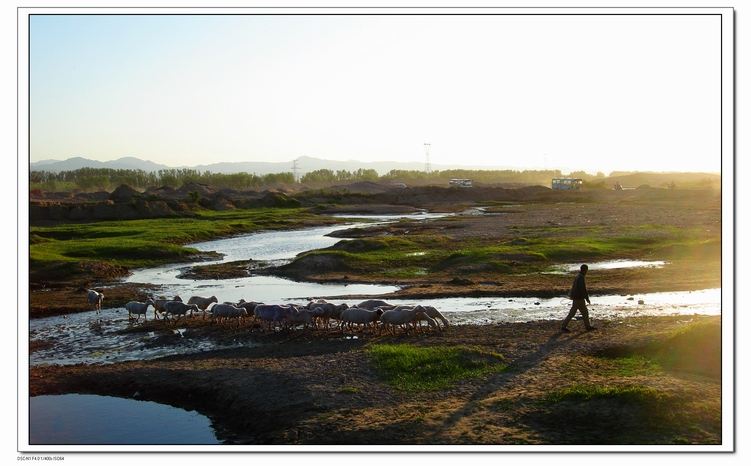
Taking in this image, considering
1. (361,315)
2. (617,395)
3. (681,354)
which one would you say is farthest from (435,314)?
(617,395)

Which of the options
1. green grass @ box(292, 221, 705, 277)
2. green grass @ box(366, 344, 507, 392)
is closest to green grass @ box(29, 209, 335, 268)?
green grass @ box(292, 221, 705, 277)

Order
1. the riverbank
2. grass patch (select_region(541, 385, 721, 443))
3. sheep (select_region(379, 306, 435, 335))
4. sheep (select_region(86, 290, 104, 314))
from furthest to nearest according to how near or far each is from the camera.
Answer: sheep (select_region(86, 290, 104, 314))
sheep (select_region(379, 306, 435, 335))
the riverbank
grass patch (select_region(541, 385, 721, 443))

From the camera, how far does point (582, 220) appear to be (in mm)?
51875

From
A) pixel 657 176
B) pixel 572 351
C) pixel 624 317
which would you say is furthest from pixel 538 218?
pixel 657 176

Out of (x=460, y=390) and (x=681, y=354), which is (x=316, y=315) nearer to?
(x=460, y=390)

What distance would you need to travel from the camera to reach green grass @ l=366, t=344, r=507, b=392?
11945 mm

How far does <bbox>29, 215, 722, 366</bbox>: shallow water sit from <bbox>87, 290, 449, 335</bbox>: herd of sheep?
1.05 metres

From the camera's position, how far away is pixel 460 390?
1138 cm

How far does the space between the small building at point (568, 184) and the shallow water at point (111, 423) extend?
93776 millimetres

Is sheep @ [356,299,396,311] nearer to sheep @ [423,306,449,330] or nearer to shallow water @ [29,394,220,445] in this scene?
sheep @ [423,306,449,330]

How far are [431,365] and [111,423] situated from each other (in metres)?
6.05

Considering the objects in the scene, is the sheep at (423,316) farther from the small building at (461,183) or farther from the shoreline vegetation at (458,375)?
the small building at (461,183)

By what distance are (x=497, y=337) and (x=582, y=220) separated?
39.2 metres

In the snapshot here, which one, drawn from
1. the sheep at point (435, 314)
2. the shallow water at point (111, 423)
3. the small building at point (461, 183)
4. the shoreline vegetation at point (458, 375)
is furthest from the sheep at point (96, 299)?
the small building at point (461, 183)
